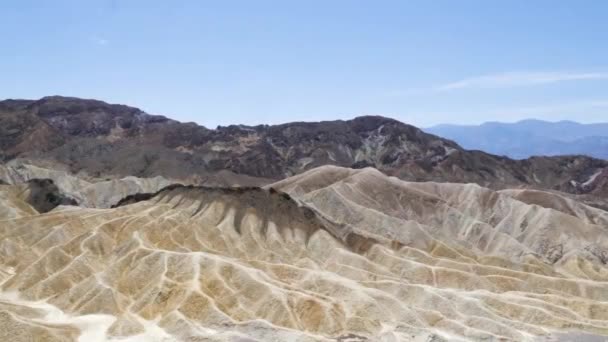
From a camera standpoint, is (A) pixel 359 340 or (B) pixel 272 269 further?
(B) pixel 272 269

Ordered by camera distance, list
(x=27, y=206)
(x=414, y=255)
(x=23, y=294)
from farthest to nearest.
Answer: (x=27, y=206), (x=414, y=255), (x=23, y=294)

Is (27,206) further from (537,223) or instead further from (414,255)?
(537,223)

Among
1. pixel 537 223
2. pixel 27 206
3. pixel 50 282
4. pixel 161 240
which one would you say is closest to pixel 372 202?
pixel 537 223

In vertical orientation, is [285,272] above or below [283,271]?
below

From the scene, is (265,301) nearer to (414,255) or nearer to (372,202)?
(414,255)

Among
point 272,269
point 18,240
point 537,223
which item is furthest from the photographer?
point 537,223

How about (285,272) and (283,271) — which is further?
(283,271)

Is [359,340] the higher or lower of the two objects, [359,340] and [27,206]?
the lower
